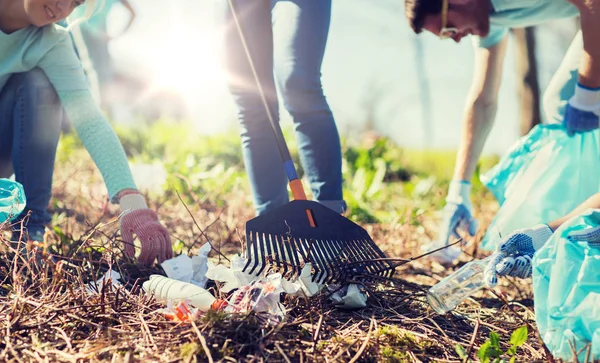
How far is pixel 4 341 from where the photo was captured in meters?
1.32

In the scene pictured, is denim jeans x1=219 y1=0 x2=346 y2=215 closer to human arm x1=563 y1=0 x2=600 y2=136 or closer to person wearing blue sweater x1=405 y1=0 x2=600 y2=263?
person wearing blue sweater x1=405 y1=0 x2=600 y2=263

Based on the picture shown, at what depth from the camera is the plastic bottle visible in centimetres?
148

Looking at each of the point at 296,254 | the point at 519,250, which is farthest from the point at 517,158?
the point at 296,254

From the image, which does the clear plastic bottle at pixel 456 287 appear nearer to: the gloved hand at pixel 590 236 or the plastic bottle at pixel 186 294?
the gloved hand at pixel 590 236

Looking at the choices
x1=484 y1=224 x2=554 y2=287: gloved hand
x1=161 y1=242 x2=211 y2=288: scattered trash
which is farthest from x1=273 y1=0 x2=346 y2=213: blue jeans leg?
x1=484 y1=224 x2=554 y2=287: gloved hand

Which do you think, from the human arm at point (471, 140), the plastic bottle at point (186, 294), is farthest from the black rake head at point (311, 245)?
the human arm at point (471, 140)

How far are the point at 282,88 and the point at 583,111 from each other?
1.22 meters

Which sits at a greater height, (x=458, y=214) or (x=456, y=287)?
(x=456, y=287)

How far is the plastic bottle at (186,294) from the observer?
1.48 meters

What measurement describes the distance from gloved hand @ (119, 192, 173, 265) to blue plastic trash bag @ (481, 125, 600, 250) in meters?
1.36

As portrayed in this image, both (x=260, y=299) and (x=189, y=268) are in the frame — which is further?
(x=189, y=268)

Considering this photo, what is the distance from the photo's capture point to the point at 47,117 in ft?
7.29

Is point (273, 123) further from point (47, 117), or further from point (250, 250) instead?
point (47, 117)

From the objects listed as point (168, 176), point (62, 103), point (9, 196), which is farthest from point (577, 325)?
point (168, 176)
